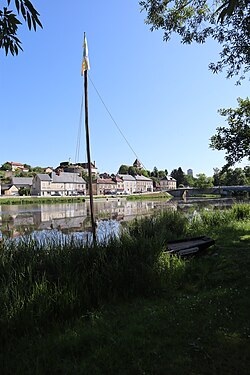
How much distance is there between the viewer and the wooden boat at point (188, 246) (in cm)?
716

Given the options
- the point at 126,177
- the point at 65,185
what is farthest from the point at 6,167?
the point at 126,177

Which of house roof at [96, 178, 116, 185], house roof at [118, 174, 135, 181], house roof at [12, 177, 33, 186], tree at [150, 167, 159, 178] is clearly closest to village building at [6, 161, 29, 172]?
house roof at [12, 177, 33, 186]

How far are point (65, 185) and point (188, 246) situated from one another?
293 feet

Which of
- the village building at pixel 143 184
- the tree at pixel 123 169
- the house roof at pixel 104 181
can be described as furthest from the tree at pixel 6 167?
the village building at pixel 143 184

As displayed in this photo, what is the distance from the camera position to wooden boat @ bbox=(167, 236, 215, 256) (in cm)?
716

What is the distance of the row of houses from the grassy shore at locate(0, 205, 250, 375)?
83201mm

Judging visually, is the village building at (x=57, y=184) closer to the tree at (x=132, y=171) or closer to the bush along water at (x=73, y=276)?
the tree at (x=132, y=171)

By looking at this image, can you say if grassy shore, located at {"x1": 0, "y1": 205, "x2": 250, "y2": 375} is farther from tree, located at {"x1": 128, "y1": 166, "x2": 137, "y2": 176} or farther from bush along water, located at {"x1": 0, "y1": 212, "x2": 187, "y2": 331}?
tree, located at {"x1": 128, "y1": 166, "x2": 137, "y2": 176}

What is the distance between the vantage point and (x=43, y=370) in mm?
2848

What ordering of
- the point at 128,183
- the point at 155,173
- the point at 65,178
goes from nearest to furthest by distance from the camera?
the point at 65,178
the point at 128,183
the point at 155,173

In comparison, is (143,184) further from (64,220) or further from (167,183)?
(64,220)

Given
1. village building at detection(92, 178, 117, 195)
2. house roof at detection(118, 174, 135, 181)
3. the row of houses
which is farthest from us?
house roof at detection(118, 174, 135, 181)

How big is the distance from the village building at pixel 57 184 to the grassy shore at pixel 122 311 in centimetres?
8352

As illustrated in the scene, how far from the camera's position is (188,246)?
7.52 m
